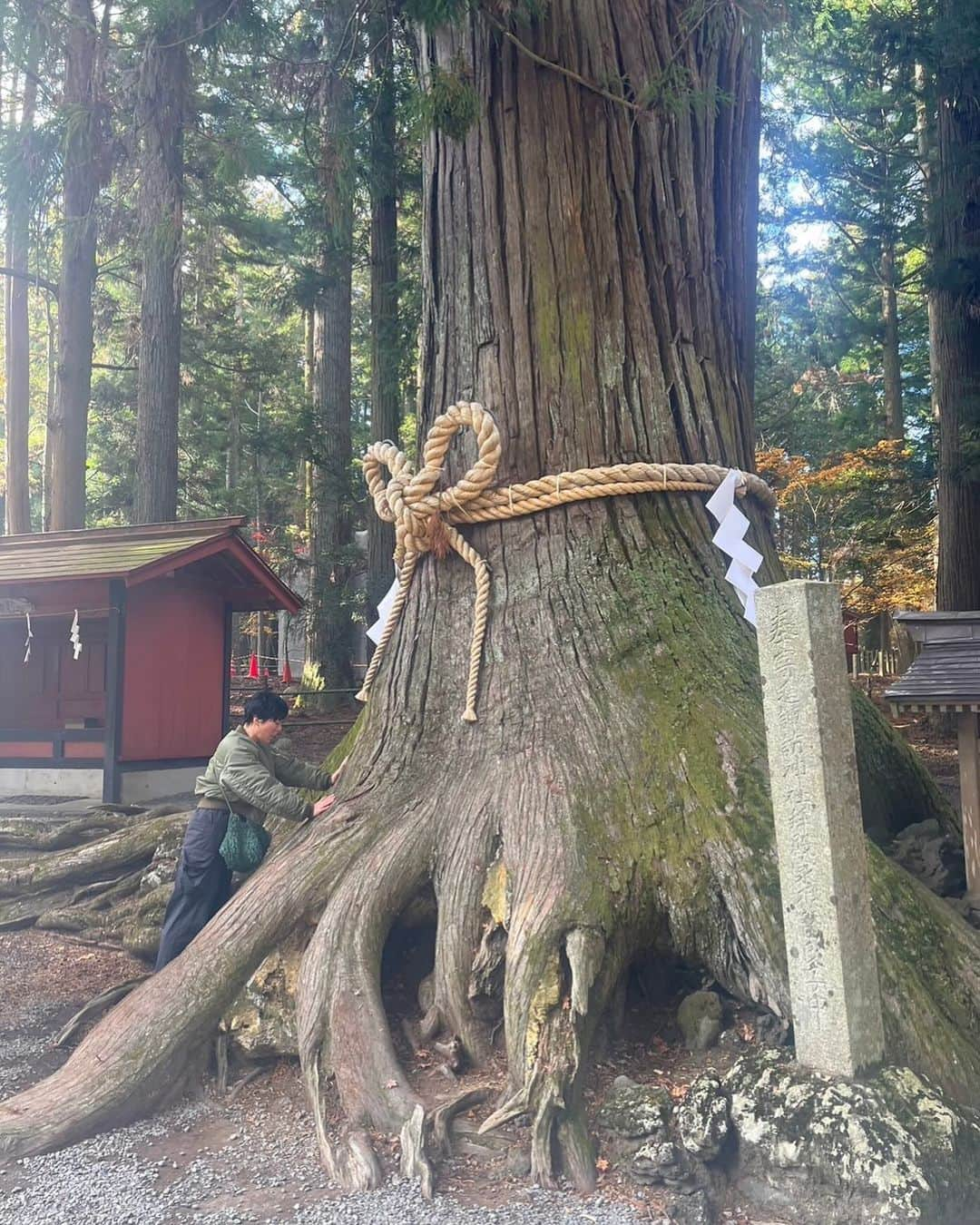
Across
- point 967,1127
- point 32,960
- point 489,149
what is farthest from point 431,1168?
point 489,149

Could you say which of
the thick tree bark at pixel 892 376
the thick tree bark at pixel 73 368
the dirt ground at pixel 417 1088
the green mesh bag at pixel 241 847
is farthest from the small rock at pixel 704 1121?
the thick tree bark at pixel 892 376

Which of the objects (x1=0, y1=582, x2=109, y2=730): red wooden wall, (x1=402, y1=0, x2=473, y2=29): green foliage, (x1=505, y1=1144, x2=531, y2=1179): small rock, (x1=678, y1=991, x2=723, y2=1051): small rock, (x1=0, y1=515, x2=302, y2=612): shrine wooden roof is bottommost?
(x1=505, y1=1144, x2=531, y2=1179): small rock

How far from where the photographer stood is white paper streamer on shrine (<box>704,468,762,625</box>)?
13.8 ft

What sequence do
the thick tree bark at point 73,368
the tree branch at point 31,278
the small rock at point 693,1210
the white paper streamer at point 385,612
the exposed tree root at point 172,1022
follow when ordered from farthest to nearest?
the thick tree bark at point 73,368 < the tree branch at point 31,278 < the white paper streamer at point 385,612 < the exposed tree root at point 172,1022 < the small rock at point 693,1210

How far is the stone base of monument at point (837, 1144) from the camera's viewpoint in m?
2.47

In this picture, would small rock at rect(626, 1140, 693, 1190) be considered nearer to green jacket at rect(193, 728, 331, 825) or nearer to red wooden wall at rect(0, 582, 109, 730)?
green jacket at rect(193, 728, 331, 825)

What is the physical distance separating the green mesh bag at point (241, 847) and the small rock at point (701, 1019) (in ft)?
6.65

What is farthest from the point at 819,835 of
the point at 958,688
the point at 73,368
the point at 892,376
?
the point at 892,376

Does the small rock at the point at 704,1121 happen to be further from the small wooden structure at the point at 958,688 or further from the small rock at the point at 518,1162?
the small wooden structure at the point at 958,688

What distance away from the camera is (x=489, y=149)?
183 inches

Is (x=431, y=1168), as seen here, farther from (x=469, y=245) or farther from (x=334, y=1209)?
(x=469, y=245)

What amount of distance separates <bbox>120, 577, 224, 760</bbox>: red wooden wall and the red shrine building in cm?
1

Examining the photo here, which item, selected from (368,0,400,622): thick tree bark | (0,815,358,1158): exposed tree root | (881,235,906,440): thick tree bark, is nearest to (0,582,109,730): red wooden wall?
(368,0,400,622): thick tree bark

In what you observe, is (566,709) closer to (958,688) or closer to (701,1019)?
(701,1019)
